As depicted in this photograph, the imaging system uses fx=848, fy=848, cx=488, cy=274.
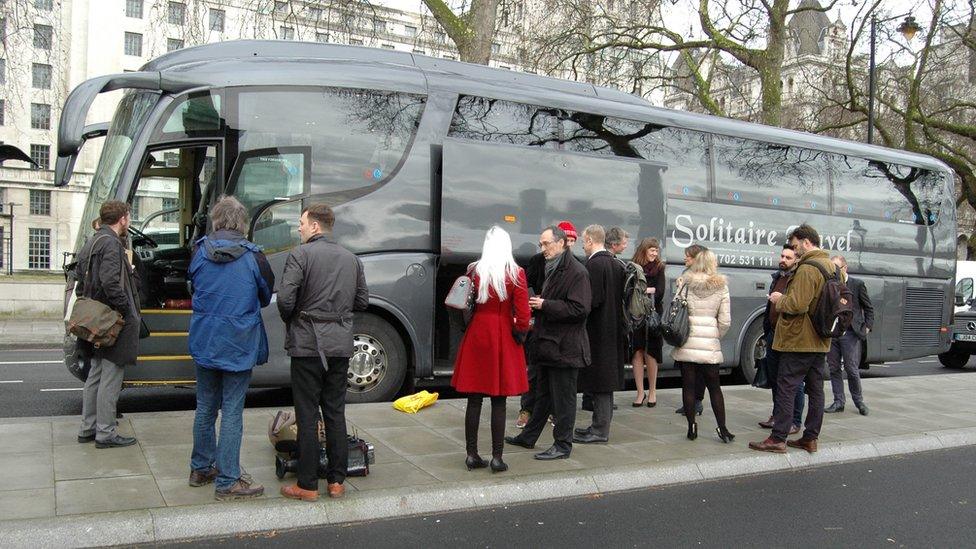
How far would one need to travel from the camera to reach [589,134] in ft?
33.6

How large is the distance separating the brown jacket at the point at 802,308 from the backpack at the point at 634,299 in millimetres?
1104

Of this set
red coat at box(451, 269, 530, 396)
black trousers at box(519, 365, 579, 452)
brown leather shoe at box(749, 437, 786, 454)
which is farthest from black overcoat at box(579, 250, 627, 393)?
brown leather shoe at box(749, 437, 786, 454)

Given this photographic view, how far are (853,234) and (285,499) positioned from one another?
33.5 feet

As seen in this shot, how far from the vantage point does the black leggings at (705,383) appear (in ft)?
23.9

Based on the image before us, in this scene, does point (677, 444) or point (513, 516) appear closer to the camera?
point (513, 516)

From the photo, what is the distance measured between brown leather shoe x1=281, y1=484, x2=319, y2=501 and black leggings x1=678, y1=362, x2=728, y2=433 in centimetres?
355

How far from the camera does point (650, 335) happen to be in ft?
29.5

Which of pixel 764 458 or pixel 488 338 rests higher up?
pixel 488 338

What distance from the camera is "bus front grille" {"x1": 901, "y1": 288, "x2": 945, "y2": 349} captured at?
13.3m

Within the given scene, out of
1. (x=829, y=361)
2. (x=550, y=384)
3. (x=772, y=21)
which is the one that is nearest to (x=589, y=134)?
(x=829, y=361)

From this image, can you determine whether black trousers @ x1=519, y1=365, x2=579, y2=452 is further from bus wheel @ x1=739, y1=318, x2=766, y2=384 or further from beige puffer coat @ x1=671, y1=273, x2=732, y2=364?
bus wheel @ x1=739, y1=318, x2=766, y2=384

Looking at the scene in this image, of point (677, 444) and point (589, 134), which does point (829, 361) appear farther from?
point (589, 134)

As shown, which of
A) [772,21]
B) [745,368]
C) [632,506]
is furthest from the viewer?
[772,21]

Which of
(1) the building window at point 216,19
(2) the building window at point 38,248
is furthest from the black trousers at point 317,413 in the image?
(2) the building window at point 38,248
